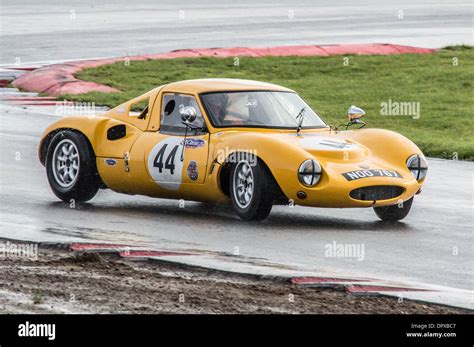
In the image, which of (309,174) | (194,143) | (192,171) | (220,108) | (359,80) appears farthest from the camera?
(359,80)

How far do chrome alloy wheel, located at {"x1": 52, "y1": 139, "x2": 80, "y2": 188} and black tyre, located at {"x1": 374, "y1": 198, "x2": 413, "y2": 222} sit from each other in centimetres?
308

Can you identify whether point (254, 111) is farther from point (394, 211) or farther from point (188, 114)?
point (394, 211)

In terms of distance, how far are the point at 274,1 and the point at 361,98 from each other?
22638 millimetres

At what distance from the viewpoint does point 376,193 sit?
12430 mm

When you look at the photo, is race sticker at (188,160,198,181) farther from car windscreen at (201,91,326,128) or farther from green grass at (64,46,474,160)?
green grass at (64,46,474,160)

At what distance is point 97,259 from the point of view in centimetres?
1056

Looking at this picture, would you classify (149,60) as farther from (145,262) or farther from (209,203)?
(145,262)

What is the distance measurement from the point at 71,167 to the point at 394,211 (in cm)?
331

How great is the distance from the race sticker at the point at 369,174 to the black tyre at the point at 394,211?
1.40 ft

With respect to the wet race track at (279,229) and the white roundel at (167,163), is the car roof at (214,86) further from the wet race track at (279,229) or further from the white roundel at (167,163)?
the wet race track at (279,229)

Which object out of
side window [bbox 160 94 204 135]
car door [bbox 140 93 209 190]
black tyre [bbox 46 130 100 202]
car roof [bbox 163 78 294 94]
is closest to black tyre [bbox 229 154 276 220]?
car door [bbox 140 93 209 190]

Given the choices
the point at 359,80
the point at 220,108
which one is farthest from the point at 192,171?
the point at 359,80
